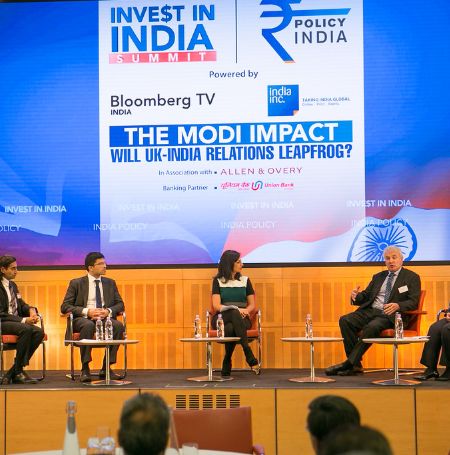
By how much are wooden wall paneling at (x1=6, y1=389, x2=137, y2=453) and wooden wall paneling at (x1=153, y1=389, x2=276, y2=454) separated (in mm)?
350

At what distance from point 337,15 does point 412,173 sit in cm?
162

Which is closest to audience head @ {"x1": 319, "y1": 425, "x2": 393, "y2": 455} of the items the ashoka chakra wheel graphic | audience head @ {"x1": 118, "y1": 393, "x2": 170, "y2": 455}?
audience head @ {"x1": 118, "y1": 393, "x2": 170, "y2": 455}

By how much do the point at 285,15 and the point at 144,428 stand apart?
6366 mm

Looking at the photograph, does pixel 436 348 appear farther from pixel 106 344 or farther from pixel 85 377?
pixel 85 377

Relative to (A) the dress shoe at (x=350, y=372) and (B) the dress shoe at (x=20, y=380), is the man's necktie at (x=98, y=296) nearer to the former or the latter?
(B) the dress shoe at (x=20, y=380)

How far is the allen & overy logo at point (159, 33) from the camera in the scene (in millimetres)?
8203

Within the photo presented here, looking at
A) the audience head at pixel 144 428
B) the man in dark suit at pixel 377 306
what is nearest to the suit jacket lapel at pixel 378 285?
the man in dark suit at pixel 377 306

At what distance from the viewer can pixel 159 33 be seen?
8.24 metres

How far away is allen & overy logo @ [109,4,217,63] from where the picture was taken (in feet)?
26.9

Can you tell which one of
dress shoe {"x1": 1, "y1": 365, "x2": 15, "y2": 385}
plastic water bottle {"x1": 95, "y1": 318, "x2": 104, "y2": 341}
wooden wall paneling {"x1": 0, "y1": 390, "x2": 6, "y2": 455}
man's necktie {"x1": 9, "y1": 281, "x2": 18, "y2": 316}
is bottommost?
wooden wall paneling {"x1": 0, "y1": 390, "x2": 6, "y2": 455}

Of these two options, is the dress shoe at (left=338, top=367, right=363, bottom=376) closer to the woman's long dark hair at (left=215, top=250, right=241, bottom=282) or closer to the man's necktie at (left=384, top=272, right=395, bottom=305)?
the man's necktie at (left=384, top=272, right=395, bottom=305)

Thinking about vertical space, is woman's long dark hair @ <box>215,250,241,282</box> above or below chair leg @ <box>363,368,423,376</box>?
above

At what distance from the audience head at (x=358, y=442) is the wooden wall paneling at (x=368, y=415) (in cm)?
423

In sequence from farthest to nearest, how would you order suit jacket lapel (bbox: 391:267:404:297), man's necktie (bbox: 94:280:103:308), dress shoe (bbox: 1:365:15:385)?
1. man's necktie (bbox: 94:280:103:308)
2. suit jacket lapel (bbox: 391:267:404:297)
3. dress shoe (bbox: 1:365:15:385)
